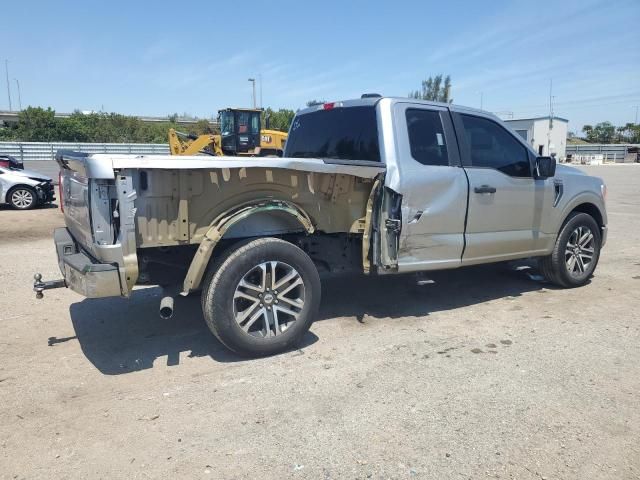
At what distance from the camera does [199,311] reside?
5.37 meters

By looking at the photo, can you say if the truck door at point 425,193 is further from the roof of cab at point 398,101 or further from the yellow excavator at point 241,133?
the yellow excavator at point 241,133

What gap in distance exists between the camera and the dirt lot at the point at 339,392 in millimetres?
2816

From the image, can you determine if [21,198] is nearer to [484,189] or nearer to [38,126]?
[484,189]

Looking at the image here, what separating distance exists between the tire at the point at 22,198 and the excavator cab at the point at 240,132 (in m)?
10.1

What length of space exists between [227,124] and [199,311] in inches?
754

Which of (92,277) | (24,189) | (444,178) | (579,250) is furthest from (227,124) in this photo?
Result: (92,277)

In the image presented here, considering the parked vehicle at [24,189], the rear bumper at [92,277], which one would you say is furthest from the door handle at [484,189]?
the parked vehicle at [24,189]

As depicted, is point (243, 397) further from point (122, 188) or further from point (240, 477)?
point (122, 188)

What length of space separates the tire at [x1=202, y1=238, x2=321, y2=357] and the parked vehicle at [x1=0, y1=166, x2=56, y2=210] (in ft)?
38.9

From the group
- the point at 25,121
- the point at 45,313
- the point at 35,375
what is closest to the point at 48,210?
the point at 45,313

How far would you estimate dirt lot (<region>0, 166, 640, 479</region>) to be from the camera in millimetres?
2816

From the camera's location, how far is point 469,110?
527cm

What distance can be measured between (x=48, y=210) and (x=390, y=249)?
1197cm

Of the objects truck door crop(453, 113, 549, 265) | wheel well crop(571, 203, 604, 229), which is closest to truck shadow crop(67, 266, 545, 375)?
truck door crop(453, 113, 549, 265)
